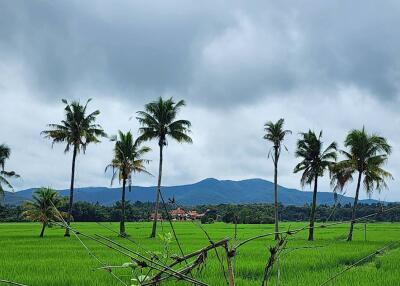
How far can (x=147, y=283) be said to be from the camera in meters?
1.55

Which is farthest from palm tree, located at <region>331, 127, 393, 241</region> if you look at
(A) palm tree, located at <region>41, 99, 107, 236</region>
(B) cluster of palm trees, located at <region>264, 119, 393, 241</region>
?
(A) palm tree, located at <region>41, 99, 107, 236</region>

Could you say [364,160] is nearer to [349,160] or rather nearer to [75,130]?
[349,160]

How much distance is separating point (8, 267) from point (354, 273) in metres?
10.1

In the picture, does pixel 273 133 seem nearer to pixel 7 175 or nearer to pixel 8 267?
pixel 7 175

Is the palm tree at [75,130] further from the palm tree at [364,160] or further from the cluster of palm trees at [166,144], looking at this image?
the palm tree at [364,160]

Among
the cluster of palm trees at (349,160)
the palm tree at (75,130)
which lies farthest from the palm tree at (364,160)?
the palm tree at (75,130)

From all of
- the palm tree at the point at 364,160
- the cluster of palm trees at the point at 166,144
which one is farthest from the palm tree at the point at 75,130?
the palm tree at the point at 364,160

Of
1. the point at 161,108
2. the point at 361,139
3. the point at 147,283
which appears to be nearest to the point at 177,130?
the point at 161,108

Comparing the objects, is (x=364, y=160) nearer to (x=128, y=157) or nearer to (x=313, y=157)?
(x=313, y=157)

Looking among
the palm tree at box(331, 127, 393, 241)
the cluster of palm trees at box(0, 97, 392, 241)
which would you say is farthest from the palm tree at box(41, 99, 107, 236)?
the palm tree at box(331, 127, 393, 241)

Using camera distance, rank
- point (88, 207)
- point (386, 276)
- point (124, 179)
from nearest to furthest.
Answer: point (386, 276) < point (124, 179) < point (88, 207)

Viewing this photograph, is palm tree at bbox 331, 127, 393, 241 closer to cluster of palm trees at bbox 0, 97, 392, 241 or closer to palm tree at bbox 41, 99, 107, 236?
cluster of palm trees at bbox 0, 97, 392, 241

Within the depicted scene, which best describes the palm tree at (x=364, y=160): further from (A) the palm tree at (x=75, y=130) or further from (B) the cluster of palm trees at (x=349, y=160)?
(A) the palm tree at (x=75, y=130)

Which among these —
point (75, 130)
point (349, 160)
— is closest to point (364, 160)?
point (349, 160)
